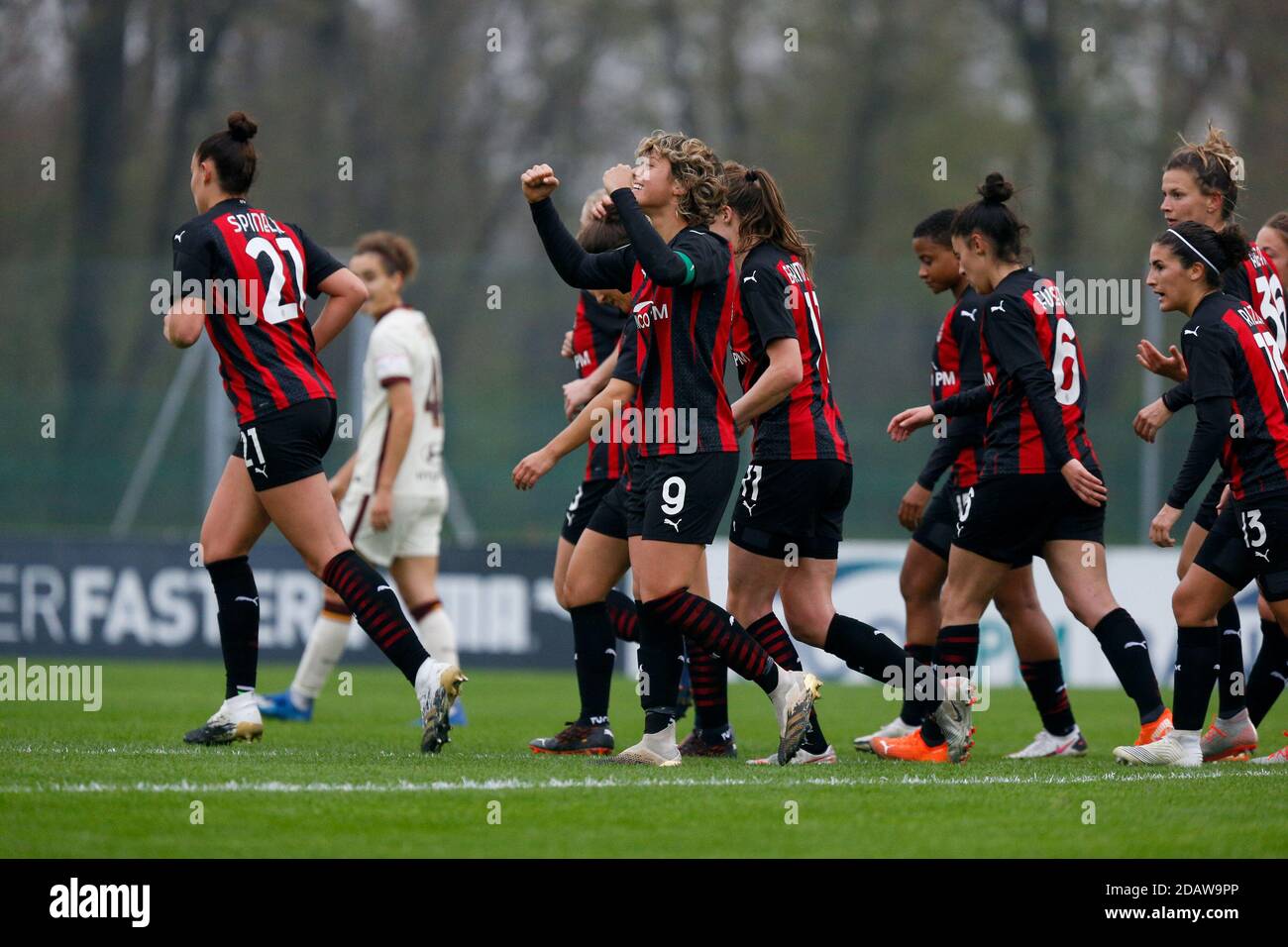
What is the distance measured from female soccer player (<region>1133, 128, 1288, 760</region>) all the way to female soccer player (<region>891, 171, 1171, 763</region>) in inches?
21.1

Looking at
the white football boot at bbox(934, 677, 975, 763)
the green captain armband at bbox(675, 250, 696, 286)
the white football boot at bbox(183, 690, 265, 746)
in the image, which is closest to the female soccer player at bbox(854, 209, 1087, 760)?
the white football boot at bbox(934, 677, 975, 763)

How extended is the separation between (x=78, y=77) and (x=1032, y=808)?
2401 cm

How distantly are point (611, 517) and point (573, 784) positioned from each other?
1.56m

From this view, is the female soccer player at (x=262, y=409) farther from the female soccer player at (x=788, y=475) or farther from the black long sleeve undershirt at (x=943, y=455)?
the black long sleeve undershirt at (x=943, y=455)

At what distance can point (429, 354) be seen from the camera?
930cm

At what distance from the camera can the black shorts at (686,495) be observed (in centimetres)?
614

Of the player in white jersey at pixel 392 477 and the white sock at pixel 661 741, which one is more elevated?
the player in white jersey at pixel 392 477

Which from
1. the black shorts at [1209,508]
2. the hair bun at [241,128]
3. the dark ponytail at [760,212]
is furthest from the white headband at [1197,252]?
the hair bun at [241,128]

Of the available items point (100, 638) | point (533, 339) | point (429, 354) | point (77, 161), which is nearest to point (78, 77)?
point (77, 161)

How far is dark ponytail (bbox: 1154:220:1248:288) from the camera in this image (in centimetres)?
677

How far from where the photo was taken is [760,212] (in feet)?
22.3

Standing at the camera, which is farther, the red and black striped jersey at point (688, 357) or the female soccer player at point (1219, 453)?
the female soccer player at point (1219, 453)

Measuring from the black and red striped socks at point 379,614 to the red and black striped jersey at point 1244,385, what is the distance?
124 inches

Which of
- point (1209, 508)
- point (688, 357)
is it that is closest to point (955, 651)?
point (1209, 508)
